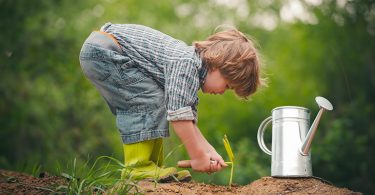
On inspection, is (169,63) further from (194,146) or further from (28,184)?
(28,184)

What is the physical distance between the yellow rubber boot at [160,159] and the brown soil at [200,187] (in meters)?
0.07

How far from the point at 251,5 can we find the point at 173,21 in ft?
7.68

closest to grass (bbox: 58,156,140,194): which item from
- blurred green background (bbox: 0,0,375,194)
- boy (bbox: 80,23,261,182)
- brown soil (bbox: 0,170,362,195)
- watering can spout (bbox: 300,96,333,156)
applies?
brown soil (bbox: 0,170,362,195)

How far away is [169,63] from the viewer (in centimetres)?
286

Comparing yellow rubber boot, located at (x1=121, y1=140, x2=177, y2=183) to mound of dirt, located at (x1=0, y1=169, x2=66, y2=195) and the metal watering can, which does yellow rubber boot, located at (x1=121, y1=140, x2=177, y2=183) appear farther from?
the metal watering can

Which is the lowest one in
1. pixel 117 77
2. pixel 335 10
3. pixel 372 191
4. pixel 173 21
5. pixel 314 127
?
pixel 372 191

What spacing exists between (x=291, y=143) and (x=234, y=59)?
0.54 meters

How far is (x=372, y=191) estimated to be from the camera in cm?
705

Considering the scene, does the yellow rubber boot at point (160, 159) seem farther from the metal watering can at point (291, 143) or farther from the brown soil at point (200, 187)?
the metal watering can at point (291, 143)

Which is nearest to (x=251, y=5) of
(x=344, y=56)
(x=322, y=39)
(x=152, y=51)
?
(x=322, y=39)

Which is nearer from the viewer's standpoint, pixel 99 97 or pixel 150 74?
pixel 150 74

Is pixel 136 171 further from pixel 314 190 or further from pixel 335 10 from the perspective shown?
pixel 335 10

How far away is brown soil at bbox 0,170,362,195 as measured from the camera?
8.66 feet

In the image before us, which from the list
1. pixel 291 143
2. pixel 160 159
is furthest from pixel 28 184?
pixel 291 143
